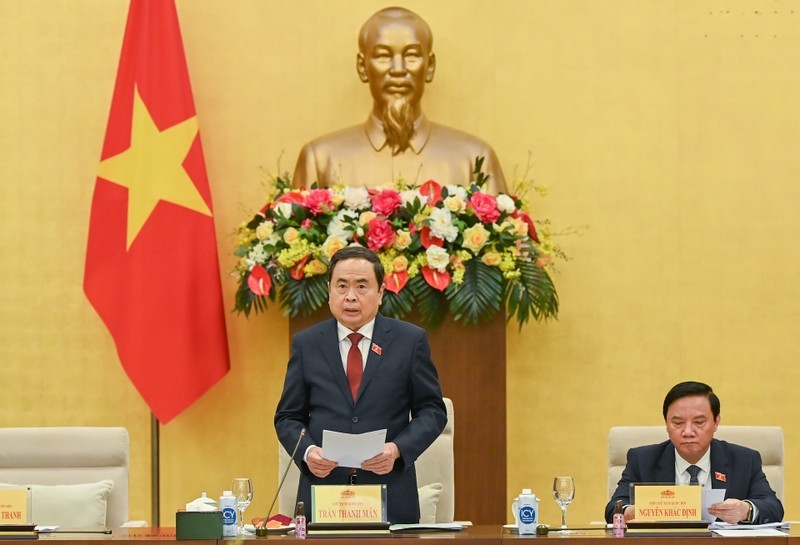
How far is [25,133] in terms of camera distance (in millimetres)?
5961

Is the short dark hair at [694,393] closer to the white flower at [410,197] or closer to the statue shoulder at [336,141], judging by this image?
the white flower at [410,197]

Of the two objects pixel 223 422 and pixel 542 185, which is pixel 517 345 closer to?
pixel 542 185

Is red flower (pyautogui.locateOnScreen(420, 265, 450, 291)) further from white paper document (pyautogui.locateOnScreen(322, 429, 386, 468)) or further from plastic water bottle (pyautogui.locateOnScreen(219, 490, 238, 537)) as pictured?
plastic water bottle (pyautogui.locateOnScreen(219, 490, 238, 537))

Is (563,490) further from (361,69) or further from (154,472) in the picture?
(154,472)

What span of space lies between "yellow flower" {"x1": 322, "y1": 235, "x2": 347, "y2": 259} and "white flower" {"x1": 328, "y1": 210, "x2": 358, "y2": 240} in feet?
0.08

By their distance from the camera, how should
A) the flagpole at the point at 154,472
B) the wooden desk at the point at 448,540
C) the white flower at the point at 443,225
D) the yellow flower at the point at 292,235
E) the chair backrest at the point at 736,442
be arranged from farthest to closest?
the flagpole at the point at 154,472 → the yellow flower at the point at 292,235 → the white flower at the point at 443,225 → the chair backrest at the point at 736,442 → the wooden desk at the point at 448,540

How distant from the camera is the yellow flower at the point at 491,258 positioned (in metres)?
5.18

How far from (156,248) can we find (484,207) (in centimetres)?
146

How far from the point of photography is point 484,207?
520 cm

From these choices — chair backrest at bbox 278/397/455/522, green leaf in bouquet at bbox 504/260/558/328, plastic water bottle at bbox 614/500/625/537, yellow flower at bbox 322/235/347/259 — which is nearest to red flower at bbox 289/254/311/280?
yellow flower at bbox 322/235/347/259

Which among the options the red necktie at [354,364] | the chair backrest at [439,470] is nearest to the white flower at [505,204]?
the chair backrest at [439,470]

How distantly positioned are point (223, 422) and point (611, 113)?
89.6 inches

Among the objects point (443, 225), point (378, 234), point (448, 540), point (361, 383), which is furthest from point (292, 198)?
point (448, 540)

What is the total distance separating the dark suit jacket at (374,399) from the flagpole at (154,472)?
2.17 meters
